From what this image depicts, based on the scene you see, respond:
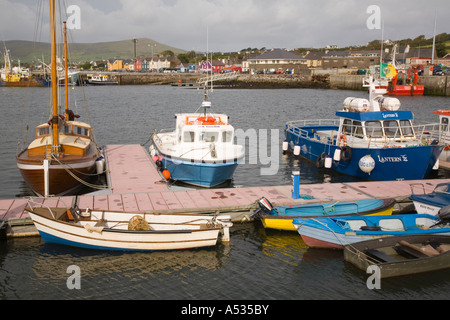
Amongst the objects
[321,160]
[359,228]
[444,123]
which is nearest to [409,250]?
[359,228]

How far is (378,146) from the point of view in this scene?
20.2m

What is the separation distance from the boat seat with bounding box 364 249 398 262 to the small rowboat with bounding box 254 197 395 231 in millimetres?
2291

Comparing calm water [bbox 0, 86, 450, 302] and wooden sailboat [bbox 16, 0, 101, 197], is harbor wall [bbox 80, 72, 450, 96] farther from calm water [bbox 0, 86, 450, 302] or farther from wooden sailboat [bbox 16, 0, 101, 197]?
calm water [bbox 0, 86, 450, 302]

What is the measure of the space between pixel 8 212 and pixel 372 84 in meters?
17.8

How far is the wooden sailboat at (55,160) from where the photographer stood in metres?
17.0

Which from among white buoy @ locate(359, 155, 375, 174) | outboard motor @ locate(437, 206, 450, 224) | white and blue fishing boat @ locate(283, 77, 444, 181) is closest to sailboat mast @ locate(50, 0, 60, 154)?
white and blue fishing boat @ locate(283, 77, 444, 181)

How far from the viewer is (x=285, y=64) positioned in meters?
139

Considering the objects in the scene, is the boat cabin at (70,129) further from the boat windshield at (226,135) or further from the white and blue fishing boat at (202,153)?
the boat windshield at (226,135)

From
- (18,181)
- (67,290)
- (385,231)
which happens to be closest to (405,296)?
(385,231)

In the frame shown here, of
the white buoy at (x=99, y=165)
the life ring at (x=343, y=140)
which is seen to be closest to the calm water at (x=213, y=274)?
the white buoy at (x=99, y=165)

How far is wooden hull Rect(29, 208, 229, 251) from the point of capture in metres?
12.5

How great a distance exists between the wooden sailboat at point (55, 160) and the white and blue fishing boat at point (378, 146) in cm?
1196

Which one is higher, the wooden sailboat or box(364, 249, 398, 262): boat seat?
the wooden sailboat
